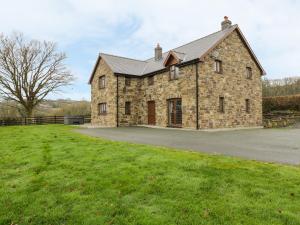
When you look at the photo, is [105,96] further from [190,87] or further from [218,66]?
[218,66]

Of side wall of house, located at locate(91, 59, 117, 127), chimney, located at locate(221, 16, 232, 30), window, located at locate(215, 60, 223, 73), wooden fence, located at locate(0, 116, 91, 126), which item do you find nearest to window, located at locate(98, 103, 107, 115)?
side wall of house, located at locate(91, 59, 117, 127)

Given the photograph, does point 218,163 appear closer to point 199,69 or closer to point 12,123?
point 199,69

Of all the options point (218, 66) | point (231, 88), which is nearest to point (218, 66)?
point (218, 66)

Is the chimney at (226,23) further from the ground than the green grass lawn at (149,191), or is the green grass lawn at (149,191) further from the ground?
the chimney at (226,23)

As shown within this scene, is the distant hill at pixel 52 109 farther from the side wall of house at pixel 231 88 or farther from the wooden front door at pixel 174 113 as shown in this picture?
the side wall of house at pixel 231 88

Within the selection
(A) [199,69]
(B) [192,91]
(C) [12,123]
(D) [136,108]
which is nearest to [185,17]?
(A) [199,69]

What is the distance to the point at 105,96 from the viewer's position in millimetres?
24938

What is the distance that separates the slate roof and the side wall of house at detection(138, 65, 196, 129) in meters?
1.14

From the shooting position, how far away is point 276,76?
49156 mm

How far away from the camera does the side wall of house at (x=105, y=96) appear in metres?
23.4

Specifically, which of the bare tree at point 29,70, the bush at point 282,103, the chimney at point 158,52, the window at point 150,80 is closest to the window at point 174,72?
the window at point 150,80

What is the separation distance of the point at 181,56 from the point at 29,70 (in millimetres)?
23759

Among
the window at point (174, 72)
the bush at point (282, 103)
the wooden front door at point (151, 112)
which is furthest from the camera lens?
the bush at point (282, 103)

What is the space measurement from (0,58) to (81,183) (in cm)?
3300
